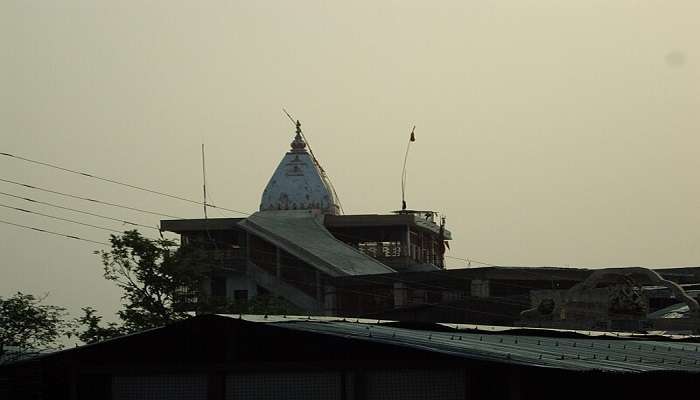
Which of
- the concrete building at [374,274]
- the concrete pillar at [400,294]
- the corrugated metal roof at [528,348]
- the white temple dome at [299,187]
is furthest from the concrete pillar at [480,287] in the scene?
the corrugated metal roof at [528,348]

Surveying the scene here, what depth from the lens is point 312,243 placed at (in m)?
70.6

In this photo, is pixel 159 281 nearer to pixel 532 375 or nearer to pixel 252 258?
pixel 252 258

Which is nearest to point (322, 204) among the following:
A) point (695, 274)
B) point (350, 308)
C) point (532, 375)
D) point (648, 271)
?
point (350, 308)

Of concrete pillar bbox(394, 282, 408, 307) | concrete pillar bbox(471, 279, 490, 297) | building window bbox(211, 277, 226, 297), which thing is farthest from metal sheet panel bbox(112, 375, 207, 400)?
building window bbox(211, 277, 226, 297)

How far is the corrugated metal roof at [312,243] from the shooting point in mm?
67062

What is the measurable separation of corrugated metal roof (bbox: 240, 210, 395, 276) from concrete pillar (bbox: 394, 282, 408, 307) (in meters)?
3.92

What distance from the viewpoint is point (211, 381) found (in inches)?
728

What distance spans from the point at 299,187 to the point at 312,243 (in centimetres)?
1011

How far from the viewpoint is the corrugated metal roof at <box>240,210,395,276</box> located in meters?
67.1

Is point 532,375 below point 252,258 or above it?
below

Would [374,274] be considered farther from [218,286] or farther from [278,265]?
[218,286]

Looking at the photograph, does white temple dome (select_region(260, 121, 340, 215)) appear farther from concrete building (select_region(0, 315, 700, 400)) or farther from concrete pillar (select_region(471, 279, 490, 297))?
concrete building (select_region(0, 315, 700, 400))

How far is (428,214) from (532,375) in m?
63.0

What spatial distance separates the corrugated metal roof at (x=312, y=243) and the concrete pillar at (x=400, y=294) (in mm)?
3918
